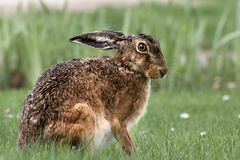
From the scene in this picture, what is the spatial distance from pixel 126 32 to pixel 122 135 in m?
5.26

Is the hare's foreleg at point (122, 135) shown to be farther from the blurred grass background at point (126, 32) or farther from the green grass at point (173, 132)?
the blurred grass background at point (126, 32)

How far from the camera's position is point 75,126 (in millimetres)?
5387

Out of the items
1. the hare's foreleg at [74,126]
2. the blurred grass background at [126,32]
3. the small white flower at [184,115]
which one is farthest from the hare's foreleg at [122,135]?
the blurred grass background at [126,32]

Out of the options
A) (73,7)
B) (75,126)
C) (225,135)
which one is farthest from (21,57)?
(73,7)

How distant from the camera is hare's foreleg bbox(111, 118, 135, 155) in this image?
561cm

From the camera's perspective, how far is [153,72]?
5.84m

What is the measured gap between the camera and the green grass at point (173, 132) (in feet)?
18.0

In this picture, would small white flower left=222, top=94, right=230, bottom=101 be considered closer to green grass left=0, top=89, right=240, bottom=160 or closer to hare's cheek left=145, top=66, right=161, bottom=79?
green grass left=0, top=89, right=240, bottom=160

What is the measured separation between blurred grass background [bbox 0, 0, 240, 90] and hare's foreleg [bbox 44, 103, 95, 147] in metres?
5.06

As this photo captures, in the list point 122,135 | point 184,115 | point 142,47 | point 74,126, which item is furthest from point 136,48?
point 184,115

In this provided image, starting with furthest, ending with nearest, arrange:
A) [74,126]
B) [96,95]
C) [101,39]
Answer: [101,39], [96,95], [74,126]

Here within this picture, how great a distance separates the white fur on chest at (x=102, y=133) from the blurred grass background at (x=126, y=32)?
487cm

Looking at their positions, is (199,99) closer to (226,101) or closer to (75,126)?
(226,101)

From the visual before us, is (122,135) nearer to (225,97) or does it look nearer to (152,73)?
(152,73)
